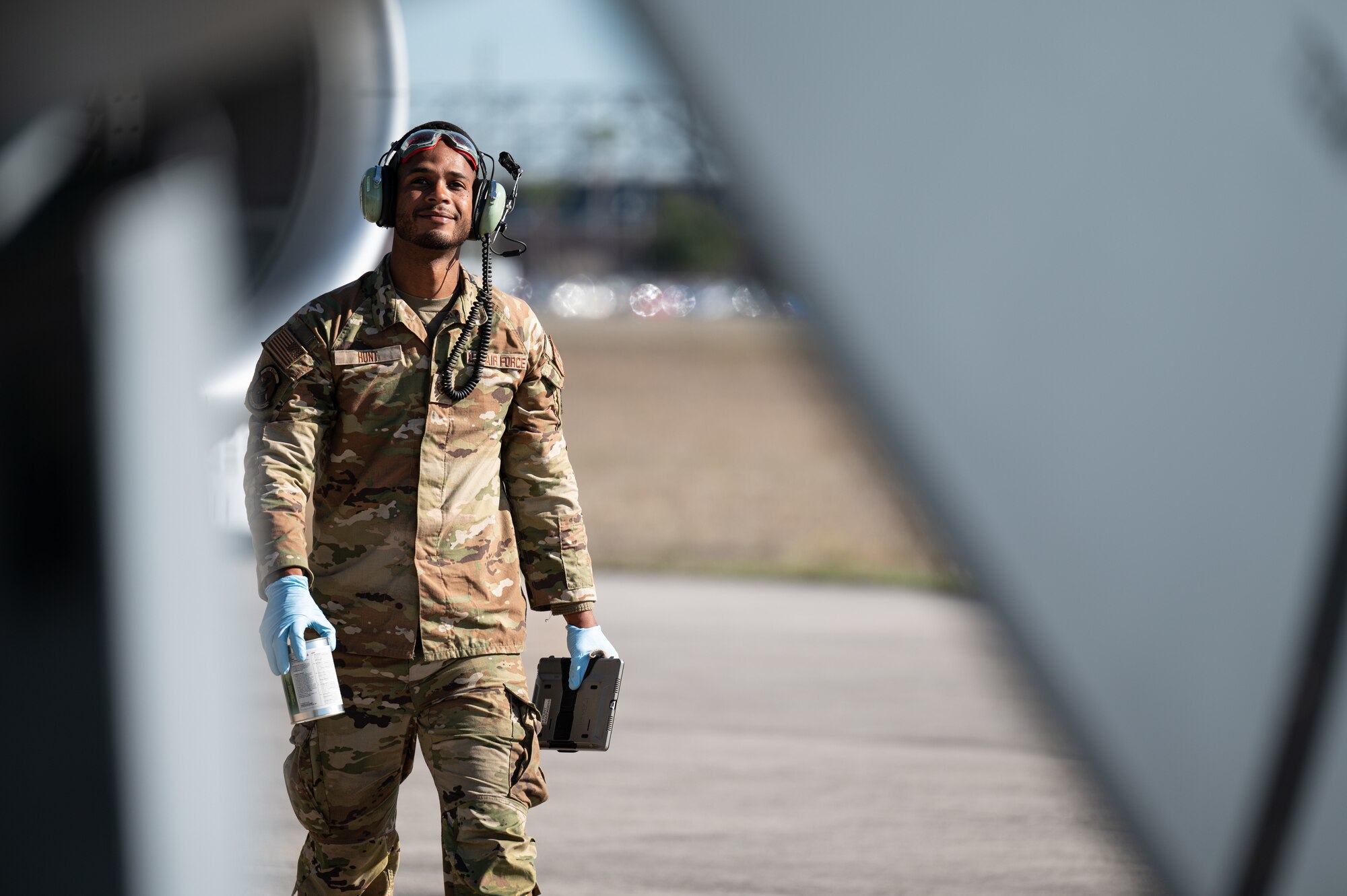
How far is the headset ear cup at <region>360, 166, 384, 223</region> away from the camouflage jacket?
0.12 m

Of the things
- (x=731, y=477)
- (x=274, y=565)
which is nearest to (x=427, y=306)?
(x=274, y=565)

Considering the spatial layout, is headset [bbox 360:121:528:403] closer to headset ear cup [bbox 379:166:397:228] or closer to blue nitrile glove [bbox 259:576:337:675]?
headset ear cup [bbox 379:166:397:228]

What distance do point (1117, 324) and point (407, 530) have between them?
6.00 ft

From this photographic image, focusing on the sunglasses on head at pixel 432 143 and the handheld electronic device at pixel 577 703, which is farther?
the handheld electronic device at pixel 577 703

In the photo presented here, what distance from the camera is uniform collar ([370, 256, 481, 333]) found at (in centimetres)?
279

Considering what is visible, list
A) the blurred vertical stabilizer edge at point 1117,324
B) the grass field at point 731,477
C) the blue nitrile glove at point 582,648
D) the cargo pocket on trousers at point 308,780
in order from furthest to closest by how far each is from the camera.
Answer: the grass field at point 731,477
the blue nitrile glove at point 582,648
the cargo pocket on trousers at point 308,780
the blurred vertical stabilizer edge at point 1117,324

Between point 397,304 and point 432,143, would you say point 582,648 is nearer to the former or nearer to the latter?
point 397,304

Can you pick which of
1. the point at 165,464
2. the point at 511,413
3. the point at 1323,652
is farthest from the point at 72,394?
the point at 1323,652

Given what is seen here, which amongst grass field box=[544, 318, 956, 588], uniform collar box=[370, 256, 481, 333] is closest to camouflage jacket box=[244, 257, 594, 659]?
uniform collar box=[370, 256, 481, 333]

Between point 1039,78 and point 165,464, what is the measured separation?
1.66m

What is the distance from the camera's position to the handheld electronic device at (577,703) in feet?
9.55

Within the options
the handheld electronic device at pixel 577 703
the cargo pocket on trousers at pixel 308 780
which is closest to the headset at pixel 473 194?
the handheld electronic device at pixel 577 703

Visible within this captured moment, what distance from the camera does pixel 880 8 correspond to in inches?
43.9

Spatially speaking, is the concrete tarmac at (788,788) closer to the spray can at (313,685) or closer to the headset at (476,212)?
the spray can at (313,685)
